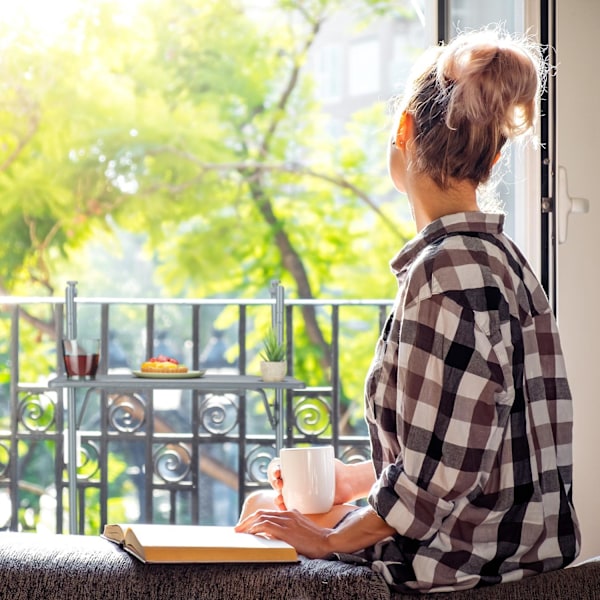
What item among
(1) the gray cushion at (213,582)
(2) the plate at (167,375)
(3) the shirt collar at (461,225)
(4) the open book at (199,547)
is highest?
(3) the shirt collar at (461,225)

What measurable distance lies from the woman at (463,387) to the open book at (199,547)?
5 centimetres

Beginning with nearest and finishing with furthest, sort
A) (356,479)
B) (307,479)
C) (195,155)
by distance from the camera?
(307,479) < (356,479) < (195,155)

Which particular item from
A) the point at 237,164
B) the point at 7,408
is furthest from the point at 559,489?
the point at 7,408

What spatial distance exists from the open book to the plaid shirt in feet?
0.37


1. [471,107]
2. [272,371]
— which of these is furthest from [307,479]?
[272,371]

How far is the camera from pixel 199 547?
960 millimetres

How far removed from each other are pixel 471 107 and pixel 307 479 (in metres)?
0.52

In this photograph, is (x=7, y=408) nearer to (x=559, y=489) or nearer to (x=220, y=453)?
(x=220, y=453)

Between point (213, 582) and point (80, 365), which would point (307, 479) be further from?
point (80, 365)

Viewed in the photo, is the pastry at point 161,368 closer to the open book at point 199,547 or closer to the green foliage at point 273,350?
the green foliage at point 273,350

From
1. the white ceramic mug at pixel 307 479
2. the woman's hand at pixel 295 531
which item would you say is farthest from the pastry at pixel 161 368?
the woman's hand at pixel 295 531

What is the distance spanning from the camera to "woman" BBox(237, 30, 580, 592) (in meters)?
0.93

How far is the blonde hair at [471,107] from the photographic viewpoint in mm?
993

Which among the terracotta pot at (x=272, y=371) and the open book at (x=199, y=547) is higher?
the terracotta pot at (x=272, y=371)
